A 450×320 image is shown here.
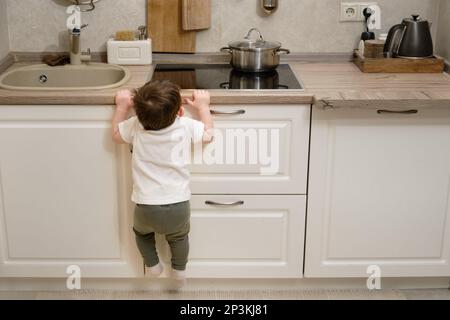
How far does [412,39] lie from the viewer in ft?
9.05

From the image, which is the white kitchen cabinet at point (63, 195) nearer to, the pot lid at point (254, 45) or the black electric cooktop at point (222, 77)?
the black electric cooktop at point (222, 77)

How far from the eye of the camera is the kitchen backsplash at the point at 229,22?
2.89m

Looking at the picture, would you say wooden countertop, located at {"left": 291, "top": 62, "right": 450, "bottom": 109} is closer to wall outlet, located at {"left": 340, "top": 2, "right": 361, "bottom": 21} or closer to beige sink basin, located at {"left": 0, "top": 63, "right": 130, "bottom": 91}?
wall outlet, located at {"left": 340, "top": 2, "right": 361, "bottom": 21}

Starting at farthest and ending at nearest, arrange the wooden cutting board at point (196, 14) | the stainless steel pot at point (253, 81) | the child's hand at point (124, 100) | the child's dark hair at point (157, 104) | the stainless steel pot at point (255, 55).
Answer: the wooden cutting board at point (196, 14) → the stainless steel pot at point (255, 55) → the stainless steel pot at point (253, 81) → the child's hand at point (124, 100) → the child's dark hair at point (157, 104)

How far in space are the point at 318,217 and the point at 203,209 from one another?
17.0 inches

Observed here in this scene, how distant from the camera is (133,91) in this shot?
239 centimetres

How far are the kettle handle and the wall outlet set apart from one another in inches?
7.9

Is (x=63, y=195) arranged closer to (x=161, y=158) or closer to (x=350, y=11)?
(x=161, y=158)

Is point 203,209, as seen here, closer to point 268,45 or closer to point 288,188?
point 288,188

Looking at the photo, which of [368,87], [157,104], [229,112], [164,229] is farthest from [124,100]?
[368,87]

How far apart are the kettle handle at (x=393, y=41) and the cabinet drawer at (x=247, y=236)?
2.41ft

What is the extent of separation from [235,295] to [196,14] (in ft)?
3.78

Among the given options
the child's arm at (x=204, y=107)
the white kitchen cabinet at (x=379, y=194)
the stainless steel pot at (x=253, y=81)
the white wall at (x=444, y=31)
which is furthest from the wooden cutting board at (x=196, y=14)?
the white wall at (x=444, y=31)
